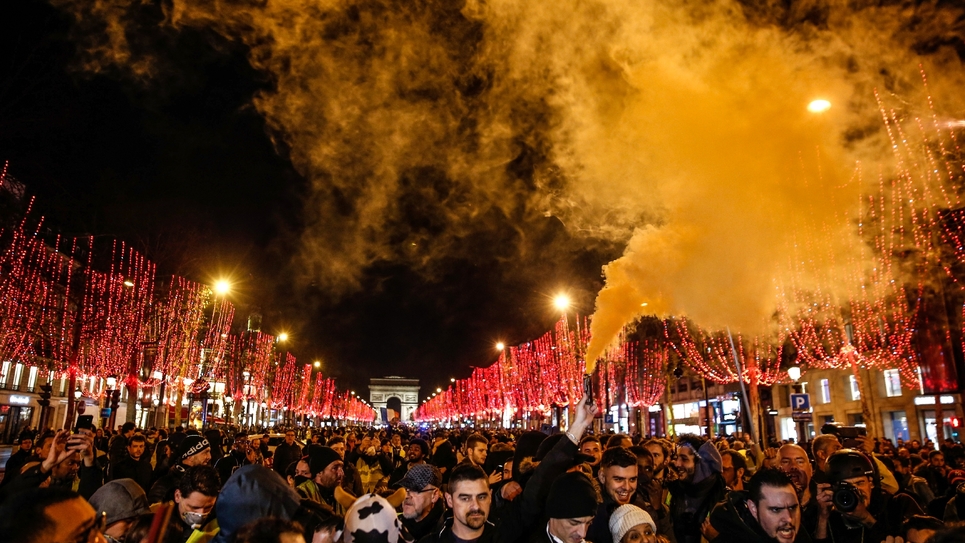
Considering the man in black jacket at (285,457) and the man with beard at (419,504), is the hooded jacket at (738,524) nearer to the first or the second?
the man with beard at (419,504)

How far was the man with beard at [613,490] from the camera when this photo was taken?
601 centimetres

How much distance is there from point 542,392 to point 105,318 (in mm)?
43016

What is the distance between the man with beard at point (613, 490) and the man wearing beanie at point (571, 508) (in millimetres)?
1319

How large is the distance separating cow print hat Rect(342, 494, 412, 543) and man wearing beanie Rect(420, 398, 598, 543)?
60cm

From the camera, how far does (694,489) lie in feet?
24.9

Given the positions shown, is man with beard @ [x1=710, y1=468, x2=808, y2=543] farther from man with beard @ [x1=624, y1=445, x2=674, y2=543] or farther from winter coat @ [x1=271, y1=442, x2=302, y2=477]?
winter coat @ [x1=271, y1=442, x2=302, y2=477]

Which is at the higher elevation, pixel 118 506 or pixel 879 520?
pixel 118 506

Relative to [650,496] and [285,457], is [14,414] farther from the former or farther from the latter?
[650,496]

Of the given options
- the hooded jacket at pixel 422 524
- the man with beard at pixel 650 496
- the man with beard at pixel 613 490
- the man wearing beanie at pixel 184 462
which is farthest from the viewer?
the man wearing beanie at pixel 184 462

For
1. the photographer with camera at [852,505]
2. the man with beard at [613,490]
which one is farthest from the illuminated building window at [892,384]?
the man with beard at [613,490]

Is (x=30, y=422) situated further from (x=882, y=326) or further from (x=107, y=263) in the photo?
(x=882, y=326)

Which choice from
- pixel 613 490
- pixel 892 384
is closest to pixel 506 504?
pixel 613 490

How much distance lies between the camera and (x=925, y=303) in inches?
1302

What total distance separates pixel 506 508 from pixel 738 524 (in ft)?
6.68
